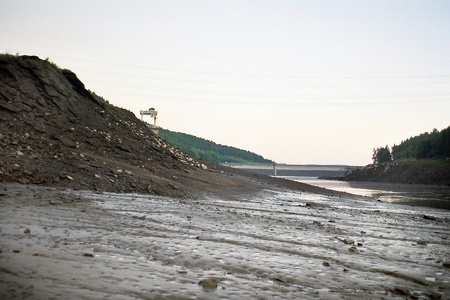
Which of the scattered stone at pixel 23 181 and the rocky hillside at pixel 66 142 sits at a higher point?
the rocky hillside at pixel 66 142

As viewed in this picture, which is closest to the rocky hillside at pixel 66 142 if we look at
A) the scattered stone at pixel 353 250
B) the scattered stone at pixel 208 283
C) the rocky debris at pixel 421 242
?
the rocky debris at pixel 421 242

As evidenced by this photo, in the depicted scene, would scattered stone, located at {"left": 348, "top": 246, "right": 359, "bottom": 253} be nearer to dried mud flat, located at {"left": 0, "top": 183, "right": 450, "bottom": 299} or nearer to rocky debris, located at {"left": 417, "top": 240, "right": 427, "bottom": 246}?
dried mud flat, located at {"left": 0, "top": 183, "right": 450, "bottom": 299}

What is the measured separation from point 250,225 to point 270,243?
2.61m

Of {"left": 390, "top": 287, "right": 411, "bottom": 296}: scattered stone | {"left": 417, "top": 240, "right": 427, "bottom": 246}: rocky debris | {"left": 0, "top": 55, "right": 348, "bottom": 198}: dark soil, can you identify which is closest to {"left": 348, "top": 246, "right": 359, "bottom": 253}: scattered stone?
{"left": 390, "top": 287, "right": 411, "bottom": 296}: scattered stone

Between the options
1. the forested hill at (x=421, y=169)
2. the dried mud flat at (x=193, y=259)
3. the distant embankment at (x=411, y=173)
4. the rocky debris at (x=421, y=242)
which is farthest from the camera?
the forested hill at (x=421, y=169)

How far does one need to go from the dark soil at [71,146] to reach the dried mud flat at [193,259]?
274 inches

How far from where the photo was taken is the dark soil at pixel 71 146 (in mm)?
17062

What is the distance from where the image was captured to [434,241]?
10.6 meters

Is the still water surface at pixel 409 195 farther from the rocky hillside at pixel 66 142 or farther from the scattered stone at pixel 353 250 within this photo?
the scattered stone at pixel 353 250

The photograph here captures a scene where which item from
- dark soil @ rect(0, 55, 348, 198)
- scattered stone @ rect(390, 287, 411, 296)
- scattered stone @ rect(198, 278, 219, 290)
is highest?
dark soil @ rect(0, 55, 348, 198)

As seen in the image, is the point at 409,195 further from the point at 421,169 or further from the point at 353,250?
the point at 421,169

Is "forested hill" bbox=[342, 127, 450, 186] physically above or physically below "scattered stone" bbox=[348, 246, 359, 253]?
above

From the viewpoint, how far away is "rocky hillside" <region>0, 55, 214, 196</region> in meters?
17.0

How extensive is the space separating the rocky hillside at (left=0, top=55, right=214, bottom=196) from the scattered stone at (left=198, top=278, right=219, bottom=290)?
41.7 feet
